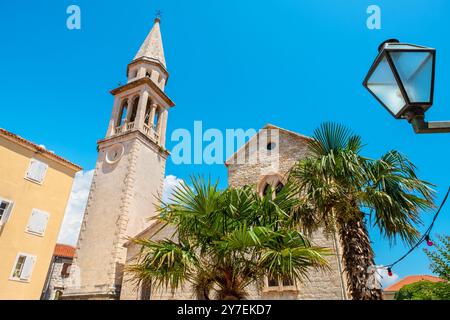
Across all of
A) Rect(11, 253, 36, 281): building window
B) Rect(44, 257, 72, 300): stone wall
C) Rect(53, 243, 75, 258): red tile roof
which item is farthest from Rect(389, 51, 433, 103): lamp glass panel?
Rect(53, 243, 75, 258): red tile roof

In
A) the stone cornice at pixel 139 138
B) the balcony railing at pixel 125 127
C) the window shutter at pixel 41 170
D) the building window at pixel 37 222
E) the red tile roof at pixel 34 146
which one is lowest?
the building window at pixel 37 222

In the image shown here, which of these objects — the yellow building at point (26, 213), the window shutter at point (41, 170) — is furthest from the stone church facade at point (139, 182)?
the window shutter at point (41, 170)

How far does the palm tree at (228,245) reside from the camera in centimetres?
701

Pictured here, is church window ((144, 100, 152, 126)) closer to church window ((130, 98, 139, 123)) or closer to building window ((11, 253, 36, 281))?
church window ((130, 98, 139, 123))

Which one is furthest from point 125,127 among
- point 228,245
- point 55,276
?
point 55,276

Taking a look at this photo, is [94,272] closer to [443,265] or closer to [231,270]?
[231,270]

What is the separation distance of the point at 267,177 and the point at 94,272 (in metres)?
13.3

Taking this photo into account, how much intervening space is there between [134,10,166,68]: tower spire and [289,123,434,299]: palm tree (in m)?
24.1

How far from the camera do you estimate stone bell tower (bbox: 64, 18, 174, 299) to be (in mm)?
19219

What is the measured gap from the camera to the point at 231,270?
24.0 feet

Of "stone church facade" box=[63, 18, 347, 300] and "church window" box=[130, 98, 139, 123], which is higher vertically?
"church window" box=[130, 98, 139, 123]

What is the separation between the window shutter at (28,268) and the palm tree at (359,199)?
16.8 m

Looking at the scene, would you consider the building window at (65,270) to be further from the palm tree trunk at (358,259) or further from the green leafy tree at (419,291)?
the green leafy tree at (419,291)
